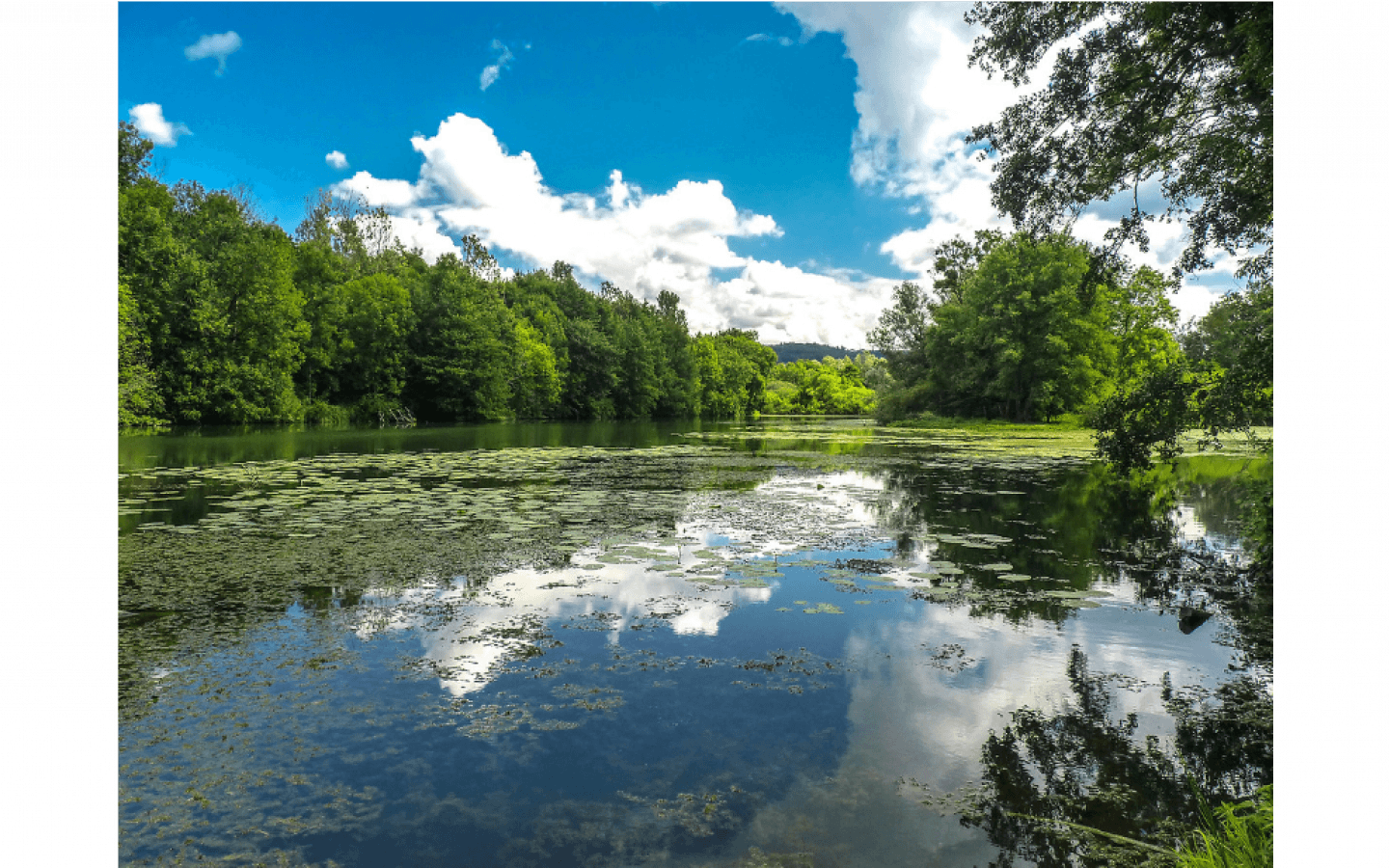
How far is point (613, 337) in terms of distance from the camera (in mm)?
49250

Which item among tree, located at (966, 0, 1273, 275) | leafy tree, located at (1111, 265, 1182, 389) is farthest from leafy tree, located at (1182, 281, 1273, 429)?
leafy tree, located at (1111, 265, 1182, 389)

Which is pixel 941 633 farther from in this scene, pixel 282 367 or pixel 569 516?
pixel 282 367

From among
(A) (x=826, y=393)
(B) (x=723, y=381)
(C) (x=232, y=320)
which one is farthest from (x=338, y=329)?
(A) (x=826, y=393)

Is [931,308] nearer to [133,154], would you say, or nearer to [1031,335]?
[1031,335]

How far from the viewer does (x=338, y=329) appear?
32281mm

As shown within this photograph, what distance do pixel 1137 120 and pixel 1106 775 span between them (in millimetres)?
4679

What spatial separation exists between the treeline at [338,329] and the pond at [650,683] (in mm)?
14552

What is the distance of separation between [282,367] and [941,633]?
30900 mm

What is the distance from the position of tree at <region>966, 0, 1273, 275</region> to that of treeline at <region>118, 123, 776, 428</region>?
17365mm

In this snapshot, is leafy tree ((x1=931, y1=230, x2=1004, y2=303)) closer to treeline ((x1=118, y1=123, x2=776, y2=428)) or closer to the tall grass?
treeline ((x1=118, y1=123, x2=776, y2=428))

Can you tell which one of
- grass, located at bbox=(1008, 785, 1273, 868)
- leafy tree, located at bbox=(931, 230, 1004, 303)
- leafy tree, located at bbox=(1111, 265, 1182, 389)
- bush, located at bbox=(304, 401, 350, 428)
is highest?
leafy tree, located at bbox=(931, 230, 1004, 303)

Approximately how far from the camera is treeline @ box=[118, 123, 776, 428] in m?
23.3

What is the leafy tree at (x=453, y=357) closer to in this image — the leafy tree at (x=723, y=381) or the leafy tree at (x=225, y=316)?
the leafy tree at (x=225, y=316)

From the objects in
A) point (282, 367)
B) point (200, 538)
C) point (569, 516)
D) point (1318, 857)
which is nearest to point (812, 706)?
point (1318, 857)
